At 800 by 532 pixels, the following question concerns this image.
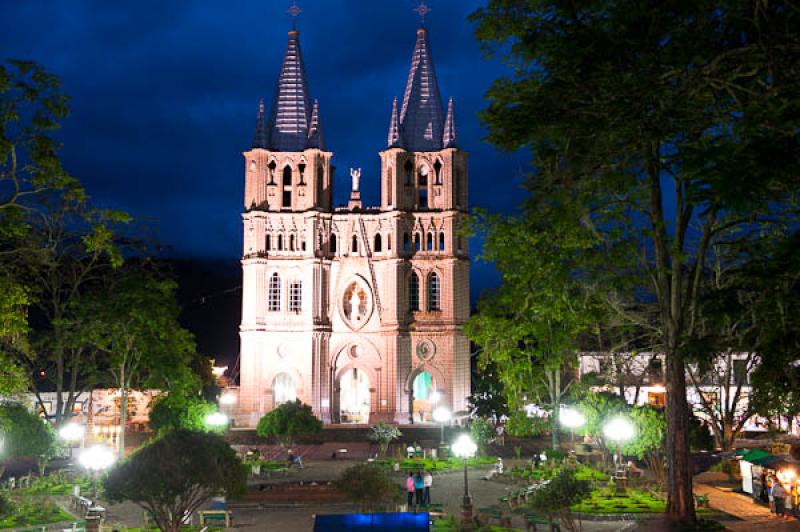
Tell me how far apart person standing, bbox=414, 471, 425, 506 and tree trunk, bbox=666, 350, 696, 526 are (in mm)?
9522

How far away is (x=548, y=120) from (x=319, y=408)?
4061 centimetres

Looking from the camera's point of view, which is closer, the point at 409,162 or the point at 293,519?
the point at 293,519

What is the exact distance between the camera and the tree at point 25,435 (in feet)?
94.2

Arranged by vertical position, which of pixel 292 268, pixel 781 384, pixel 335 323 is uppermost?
pixel 292 268

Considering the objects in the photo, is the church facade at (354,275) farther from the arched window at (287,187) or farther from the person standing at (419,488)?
the person standing at (419,488)

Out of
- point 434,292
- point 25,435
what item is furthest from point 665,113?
point 434,292

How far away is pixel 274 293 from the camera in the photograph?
55750mm

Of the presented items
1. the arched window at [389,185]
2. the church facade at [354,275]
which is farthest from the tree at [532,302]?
the arched window at [389,185]

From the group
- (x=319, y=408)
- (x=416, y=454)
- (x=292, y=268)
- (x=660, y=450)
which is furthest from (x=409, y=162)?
(x=660, y=450)

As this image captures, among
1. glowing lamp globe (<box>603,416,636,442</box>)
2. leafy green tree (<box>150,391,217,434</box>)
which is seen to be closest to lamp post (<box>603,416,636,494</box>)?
glowing lamp globe (<box>603,416,636,442</box>)

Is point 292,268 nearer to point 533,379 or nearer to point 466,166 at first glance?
point 466,166

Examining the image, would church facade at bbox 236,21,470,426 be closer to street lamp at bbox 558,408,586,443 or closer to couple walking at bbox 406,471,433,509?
street lamp at bbox 558,408,586,443

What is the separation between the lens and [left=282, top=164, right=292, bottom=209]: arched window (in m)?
57.0

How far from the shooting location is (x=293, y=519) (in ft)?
77.8
